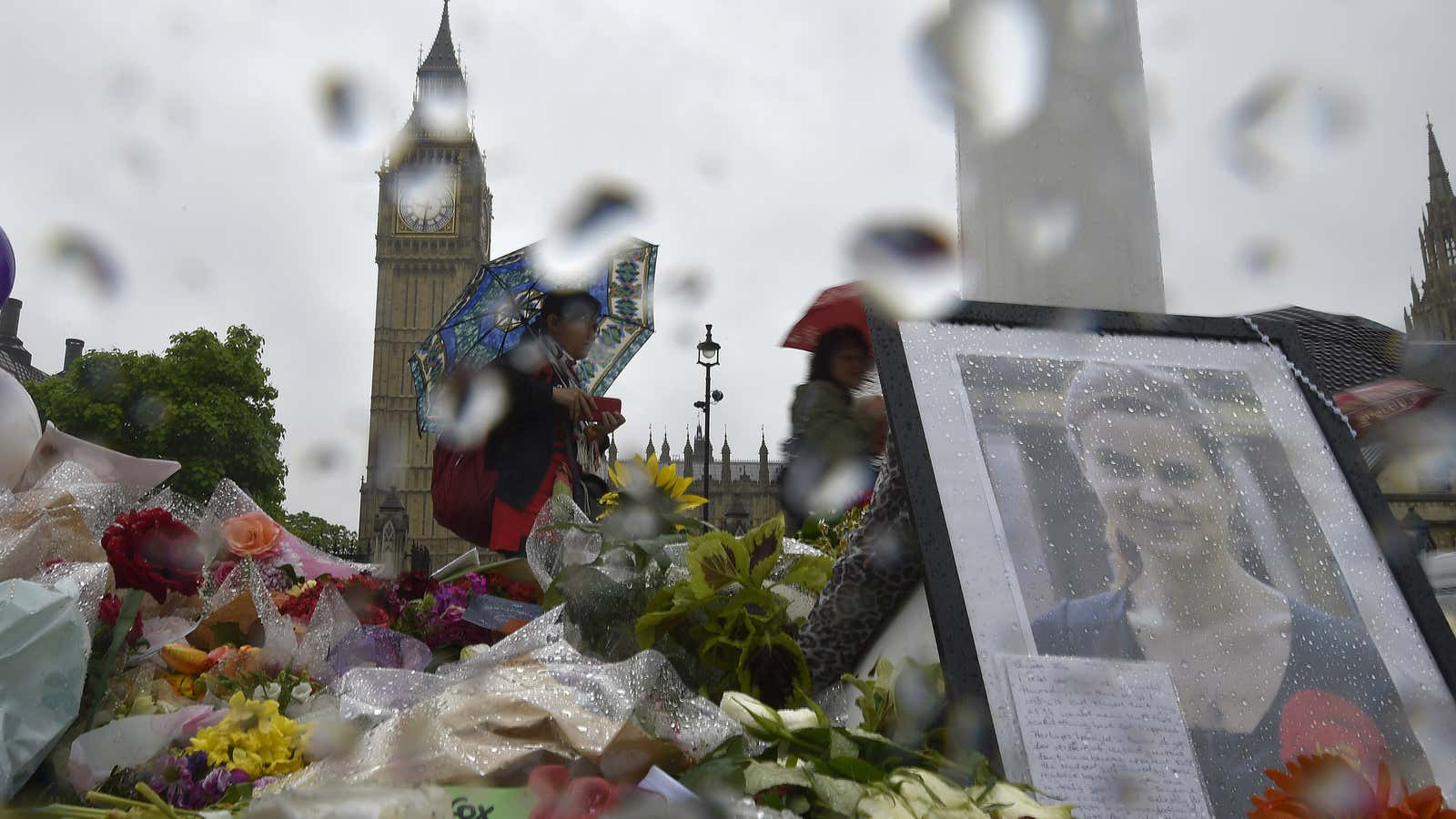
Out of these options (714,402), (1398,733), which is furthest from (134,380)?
(1398,733)

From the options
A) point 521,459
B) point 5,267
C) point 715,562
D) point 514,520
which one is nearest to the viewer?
point 715,562

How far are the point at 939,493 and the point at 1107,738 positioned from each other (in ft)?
1.15

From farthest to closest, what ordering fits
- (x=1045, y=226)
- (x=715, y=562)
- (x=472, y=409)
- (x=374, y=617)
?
(x=472, y=409)
(x=1045, y=226)
(x=374, y=617)
(x=715, y=562)

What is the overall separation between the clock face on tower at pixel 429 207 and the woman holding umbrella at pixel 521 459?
64705 millimetres

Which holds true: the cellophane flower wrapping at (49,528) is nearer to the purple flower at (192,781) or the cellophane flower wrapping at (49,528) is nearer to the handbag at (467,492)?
the purple flower at (192,781)

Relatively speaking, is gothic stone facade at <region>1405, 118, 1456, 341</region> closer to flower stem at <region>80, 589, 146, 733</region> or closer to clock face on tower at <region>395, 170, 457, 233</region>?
flower stem at <region>80, 589, 146, 733</region>

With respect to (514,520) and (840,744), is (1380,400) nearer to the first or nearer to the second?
(840,744)

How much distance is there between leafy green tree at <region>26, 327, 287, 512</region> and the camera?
93.5 ft

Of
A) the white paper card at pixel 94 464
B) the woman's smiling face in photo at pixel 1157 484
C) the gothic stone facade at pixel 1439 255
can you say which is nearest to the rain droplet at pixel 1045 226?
the woman's smiling face in photo at pixel 1157 484

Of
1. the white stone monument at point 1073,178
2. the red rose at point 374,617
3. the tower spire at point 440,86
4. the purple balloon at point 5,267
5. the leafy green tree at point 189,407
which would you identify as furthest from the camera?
the tower spire at point 440,86

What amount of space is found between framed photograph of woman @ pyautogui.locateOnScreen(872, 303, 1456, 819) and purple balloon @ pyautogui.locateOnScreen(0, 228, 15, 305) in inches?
87.0

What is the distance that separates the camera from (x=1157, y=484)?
1.53 metres

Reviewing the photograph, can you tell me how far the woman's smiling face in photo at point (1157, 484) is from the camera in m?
1.48

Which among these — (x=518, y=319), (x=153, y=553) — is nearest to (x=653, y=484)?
(x=153, y=553)
